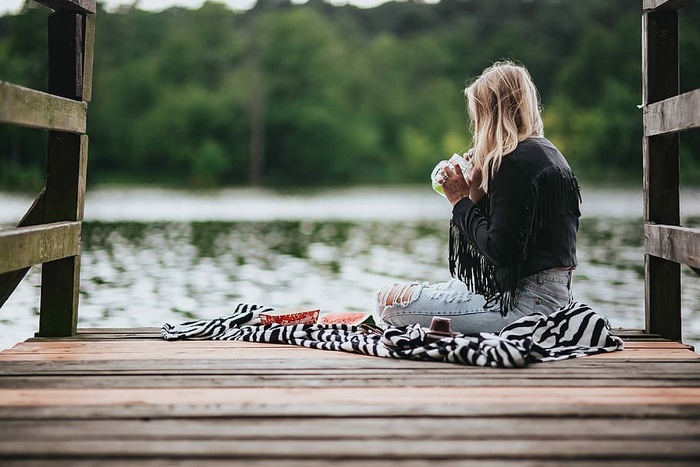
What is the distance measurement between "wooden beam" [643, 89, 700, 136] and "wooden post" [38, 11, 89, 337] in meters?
2.33

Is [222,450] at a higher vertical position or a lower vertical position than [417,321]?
lower

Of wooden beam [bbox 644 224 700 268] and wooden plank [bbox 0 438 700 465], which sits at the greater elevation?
wooden beam [bbox 644 224 700 268]

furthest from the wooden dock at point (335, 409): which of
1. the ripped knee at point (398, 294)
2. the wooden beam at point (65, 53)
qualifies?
the wooden beam at point (65, 53)

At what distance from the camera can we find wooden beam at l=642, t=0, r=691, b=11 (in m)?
3.67

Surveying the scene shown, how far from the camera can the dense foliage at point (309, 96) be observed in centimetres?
4731

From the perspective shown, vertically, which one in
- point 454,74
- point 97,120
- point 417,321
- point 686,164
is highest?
point 454,74

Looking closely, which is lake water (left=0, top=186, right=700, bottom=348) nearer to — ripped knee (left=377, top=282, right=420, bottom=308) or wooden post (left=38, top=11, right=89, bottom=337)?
wooden post (left=38, top=11, right=89, bottom=337)

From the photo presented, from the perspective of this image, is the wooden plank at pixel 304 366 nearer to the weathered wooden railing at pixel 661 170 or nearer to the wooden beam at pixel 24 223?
the wooden beam at pixel 24 223

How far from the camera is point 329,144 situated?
4844cm

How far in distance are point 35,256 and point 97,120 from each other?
45906mm

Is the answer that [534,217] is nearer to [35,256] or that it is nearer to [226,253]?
[35,256]

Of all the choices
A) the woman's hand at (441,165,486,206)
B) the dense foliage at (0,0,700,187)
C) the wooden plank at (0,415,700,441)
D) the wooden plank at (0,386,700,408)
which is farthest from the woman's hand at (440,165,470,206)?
the dense foliage at (0,0,700,187)

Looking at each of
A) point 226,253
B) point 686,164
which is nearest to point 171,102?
point 686,164

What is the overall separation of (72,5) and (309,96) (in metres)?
46.1
